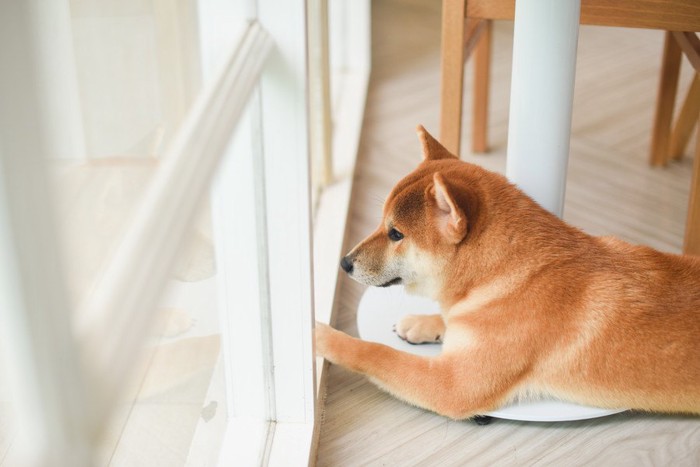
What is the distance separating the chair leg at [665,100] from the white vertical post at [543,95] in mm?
668

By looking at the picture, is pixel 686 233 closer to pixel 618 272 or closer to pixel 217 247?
pixel 618 272

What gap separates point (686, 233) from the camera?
1.55 m

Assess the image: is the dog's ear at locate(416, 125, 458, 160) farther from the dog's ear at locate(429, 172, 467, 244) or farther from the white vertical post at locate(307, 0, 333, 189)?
the white vertical post at locate(307, 0, 333, 189)

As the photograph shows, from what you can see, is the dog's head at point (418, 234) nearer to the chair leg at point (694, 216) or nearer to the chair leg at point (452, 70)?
the chair leg at point (452, 70)

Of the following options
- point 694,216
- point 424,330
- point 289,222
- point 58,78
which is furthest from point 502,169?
point 58,78

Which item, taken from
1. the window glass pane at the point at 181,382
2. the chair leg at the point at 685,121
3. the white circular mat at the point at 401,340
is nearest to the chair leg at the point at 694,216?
the chair leg at the point at 685,121

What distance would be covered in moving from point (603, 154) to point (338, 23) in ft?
2.46

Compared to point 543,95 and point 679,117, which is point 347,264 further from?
point 679,117

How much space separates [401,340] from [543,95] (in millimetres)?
420

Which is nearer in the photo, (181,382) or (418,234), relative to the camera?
(181,382)

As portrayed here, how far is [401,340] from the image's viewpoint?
1.32 m

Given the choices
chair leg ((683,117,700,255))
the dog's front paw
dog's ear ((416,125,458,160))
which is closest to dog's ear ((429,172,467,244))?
dog's ear ((416,125,458,160))

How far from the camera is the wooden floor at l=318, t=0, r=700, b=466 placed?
3.78 ft

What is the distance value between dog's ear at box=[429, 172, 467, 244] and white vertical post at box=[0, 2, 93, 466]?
0.63 m
